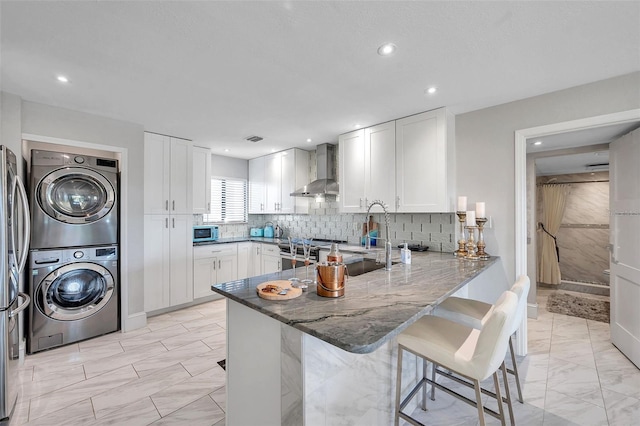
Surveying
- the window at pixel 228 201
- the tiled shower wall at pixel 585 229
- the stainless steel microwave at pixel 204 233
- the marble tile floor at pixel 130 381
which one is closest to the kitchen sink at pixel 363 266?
the marble tile floor at pixel 130 381

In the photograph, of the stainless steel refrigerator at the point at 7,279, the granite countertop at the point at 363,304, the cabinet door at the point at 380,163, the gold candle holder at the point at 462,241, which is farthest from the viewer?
the cabinet door at the point at 380,163

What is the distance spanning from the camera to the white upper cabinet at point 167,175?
139 inches

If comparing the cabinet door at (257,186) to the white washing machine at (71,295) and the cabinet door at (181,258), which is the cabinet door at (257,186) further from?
the white washing machine at (71,295)

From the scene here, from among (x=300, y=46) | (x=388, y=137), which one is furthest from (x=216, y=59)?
(x=388, y=137)

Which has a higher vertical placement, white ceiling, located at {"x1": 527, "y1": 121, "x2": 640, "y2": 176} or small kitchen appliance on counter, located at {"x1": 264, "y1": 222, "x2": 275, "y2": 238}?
white ceiling, located at {"x1": 527, "y1": 121, "x2": 640, "y2": 176}

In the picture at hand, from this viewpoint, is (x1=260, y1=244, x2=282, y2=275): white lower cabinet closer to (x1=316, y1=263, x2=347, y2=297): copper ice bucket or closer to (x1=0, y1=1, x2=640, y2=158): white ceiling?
(x1=0, y1=1, x2=640, y2=158): white ceiling

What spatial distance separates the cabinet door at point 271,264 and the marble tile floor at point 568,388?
2.67m

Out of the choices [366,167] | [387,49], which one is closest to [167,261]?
[366,167]

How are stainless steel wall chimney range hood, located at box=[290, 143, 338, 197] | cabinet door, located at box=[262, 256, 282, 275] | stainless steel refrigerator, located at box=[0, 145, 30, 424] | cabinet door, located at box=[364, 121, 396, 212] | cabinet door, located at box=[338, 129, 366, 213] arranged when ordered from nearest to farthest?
stainless steel refrigerator, located at box=[0, 145, 30, 424], cabinet door, located at box=[364, 121, 396, 212], cabinet door, located at box=[338, 129, 366, 213], stainless steel wall chimney range hood, located at box=[290, 143, 338, 197], cabinet door, located at box=[262, 256, 282, 275]

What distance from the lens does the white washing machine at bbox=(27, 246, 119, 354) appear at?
8.58ft

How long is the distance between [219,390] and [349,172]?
2.67 m

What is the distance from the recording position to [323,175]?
418 centimetres

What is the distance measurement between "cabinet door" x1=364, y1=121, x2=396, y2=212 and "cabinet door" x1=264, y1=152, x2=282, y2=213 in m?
1.82

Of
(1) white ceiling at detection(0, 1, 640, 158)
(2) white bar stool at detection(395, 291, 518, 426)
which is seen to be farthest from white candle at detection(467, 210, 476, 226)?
(2) white bar stool at detection(395, 291, 518, 426)
